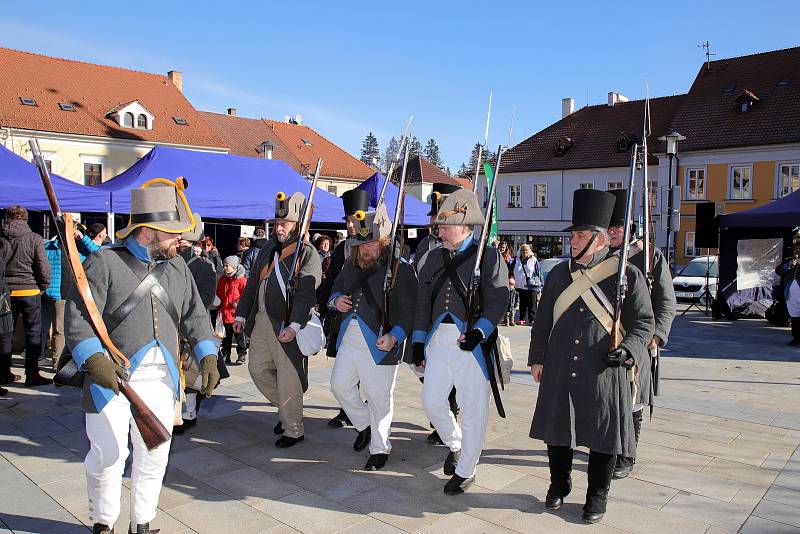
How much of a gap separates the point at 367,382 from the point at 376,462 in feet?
1.91

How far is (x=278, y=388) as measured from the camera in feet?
17.3

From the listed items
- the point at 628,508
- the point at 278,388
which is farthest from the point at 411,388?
the point at 628,508

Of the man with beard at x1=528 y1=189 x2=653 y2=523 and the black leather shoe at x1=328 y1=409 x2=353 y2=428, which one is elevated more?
the man with beard at x1=528 y1=189 x2=653 y2=523

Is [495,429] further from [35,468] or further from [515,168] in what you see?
[515,168]

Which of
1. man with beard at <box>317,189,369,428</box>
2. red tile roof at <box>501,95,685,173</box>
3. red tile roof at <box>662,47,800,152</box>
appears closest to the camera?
man with beard at <box>317,189,369,428</box>

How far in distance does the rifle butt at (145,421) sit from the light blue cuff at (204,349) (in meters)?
0.44

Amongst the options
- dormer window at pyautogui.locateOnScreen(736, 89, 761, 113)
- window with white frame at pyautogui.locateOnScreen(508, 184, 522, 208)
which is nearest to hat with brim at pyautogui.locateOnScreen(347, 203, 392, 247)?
dormer window at pyautogui.locateOnScreen(736, 89, 761, 113)

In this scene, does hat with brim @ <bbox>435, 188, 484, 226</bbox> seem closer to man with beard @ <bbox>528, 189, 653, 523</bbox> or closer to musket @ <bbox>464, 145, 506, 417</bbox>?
musket @ <bbox>464, 145, 506, 417</bbox>

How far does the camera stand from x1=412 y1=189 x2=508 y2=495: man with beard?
4320 mm

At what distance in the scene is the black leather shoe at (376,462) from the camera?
476 cm

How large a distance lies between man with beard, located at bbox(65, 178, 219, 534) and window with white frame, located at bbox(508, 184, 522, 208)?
1535 inches

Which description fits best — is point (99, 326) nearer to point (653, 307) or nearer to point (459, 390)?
point (459, 390)

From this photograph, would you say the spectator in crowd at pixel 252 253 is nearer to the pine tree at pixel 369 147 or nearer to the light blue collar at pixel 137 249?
the light blue collar at pixel 137 249

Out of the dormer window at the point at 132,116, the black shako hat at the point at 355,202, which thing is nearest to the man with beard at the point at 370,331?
the black shako hat at the point at 355,202
